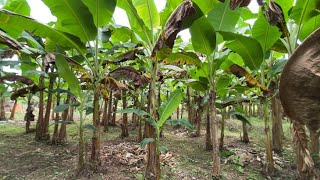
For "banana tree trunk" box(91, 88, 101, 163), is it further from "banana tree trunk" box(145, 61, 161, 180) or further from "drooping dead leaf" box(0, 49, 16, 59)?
"drooping dead leaf" box(0, 49, 16, 59)

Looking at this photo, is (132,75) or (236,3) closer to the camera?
(236,3)

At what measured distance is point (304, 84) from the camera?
0.96 meters

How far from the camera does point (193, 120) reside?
9875 millimetres

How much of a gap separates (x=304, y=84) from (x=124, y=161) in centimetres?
468

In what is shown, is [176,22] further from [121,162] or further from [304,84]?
[121,162]

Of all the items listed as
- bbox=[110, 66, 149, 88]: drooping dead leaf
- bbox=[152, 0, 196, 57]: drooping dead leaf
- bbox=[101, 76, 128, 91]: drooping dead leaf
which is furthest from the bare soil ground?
bbox=[152, 0, 196, 57]: drooping dead leaf

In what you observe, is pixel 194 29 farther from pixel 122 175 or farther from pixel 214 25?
pixel 122 175

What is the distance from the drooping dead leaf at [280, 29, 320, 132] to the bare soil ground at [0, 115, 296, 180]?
3.83 metres

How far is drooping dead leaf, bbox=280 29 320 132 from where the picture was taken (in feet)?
3.06

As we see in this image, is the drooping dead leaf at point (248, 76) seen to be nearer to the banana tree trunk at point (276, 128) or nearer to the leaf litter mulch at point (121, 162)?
the leaf litter mulch at point (121, 162)

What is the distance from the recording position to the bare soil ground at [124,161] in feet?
15.1

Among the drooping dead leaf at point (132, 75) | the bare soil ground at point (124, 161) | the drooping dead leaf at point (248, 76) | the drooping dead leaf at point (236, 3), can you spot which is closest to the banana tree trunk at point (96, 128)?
the bare soil ground at point (124, 161)

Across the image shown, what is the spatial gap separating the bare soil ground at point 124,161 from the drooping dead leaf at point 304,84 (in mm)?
3832

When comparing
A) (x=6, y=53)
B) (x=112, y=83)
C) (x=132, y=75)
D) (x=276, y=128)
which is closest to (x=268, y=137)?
(x=276, y=128)
